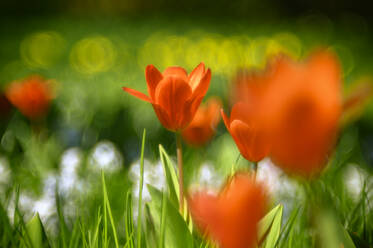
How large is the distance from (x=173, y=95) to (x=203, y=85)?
5 cm

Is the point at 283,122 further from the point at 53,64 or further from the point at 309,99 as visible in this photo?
the point at 53,64

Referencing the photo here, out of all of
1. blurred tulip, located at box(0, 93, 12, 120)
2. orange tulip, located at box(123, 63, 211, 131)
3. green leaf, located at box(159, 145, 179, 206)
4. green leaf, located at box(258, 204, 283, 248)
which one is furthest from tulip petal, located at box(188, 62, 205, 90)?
blurred tulip, located at box(0, 93, 12, 120)

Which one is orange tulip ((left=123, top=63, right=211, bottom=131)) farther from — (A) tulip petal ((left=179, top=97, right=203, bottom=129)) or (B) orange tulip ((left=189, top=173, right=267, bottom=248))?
(B) orange tulip ((left=189, top=173, right=267, bottom=248))

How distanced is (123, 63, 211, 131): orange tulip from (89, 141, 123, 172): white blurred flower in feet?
2.66

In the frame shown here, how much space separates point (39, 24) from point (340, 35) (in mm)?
Result: 4131

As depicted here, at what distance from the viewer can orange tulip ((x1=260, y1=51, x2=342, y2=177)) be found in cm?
34

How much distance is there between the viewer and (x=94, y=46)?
4.48 meters

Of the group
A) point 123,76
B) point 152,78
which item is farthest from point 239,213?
point 123,76

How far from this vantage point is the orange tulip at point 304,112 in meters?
0.34

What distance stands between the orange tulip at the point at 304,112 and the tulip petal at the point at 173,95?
29 centimetres

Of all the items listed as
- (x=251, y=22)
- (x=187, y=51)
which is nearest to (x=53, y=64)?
(x=187, y=51)

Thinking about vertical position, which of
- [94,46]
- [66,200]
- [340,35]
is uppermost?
[340,35]

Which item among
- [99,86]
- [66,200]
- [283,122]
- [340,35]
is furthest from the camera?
[340,35]

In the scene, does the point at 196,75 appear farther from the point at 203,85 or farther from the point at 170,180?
the point at 170,180
